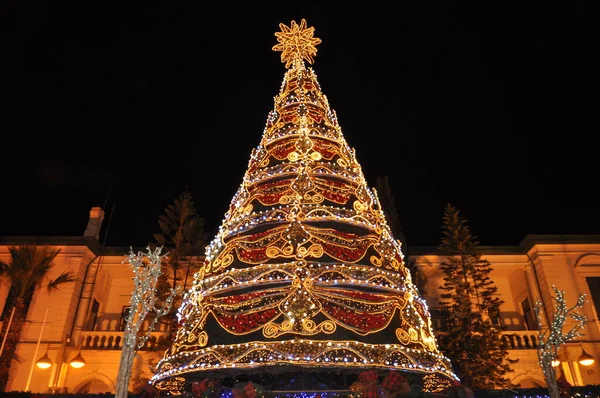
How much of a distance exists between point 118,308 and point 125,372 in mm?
17331

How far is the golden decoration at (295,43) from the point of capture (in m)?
14.2

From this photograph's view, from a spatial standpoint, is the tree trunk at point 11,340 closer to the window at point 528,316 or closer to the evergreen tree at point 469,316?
the evergreen tree at point 469,316

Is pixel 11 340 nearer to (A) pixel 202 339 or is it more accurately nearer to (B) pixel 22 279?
(B) pixel 22 279

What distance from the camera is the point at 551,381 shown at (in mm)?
8969

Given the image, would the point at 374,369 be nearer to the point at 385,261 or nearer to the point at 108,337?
the point at 385,261

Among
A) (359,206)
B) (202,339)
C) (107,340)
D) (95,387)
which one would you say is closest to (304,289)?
(202,339)

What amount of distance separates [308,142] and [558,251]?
15.1m

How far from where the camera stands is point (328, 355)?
7.98m

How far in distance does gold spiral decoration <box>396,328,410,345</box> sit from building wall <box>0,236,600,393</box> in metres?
12.2

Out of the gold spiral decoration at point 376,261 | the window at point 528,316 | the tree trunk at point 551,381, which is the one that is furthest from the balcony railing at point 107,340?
the window at point 528,316

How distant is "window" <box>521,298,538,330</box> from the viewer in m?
21.6

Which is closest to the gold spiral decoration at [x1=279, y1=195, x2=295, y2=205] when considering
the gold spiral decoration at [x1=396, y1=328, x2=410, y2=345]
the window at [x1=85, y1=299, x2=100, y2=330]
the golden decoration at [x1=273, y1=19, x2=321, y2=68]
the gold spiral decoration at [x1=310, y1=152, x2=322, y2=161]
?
the gold spiral decoration at [x1=310, y1=152, x2=322, y2=161]

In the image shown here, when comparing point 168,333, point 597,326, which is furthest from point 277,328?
point 597,326

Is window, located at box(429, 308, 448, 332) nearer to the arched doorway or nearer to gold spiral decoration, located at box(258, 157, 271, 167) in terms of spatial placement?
gold spiral decoration, located at box(258, 157, 271, 167)
